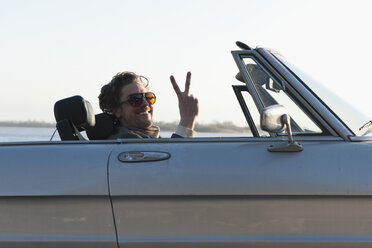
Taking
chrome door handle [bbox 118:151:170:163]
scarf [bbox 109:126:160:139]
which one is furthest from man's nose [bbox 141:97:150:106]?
chrome door handle [bbox 118:151:170:163]

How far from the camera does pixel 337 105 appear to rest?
2938 mm

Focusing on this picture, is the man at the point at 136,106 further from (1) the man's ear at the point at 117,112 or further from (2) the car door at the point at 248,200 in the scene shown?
(2) the car door at the point at 248,200

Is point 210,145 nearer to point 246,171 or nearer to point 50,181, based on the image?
point 246,171

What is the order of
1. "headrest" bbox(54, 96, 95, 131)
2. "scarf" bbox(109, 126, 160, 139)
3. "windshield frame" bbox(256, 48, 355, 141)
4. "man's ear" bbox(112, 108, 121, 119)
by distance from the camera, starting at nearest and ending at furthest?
"windshield frame" bbox(256, 48, 355, 141) < "headrest" bbox(54, 96, 95, 131) < "scarf" bbox(109, 126, 160, 139) < "man's ear" bbox(112, 108, 121, 119)

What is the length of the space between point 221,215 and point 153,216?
321mm

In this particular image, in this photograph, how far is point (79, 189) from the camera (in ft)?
8.72

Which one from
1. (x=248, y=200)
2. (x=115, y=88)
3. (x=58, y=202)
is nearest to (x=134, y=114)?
(x=115, y=88)

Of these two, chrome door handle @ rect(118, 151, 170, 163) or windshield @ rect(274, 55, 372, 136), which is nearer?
chrome door handle @ rect(118, 151, 170, 163)

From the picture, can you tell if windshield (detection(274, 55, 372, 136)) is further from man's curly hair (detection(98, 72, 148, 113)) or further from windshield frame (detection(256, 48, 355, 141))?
man's curly hair (detection(98, 72, 148, 113))

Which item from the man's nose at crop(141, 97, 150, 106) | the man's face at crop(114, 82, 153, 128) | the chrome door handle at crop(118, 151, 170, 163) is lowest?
the chrome door handle at crop(118, 151, 170, 163)

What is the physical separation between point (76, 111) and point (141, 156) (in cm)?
66

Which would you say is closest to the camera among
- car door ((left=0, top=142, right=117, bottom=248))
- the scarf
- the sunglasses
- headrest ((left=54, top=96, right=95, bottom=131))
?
car door ((left=0, top=142, right=117, bottom=248))

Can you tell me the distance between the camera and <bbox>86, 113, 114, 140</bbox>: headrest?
349 centimetres

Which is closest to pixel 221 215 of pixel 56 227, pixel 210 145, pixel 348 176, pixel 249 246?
pixel 249 246
